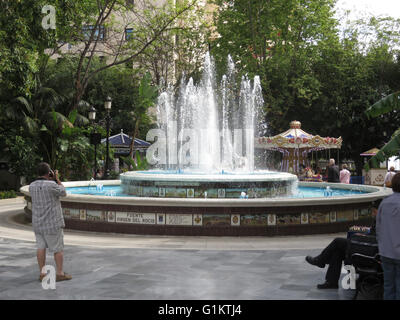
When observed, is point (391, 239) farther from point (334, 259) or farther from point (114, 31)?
point (114, 31)

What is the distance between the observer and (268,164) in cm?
4206

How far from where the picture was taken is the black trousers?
6633 mm

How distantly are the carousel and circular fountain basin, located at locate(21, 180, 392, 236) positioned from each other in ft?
53.2

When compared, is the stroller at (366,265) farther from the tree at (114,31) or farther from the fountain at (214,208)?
the tree at (114,31)

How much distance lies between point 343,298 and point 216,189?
745cm

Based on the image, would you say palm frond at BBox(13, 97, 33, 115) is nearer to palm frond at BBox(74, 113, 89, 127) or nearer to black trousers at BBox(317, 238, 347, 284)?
palm frond at BBox(74, 113, 89, 127)

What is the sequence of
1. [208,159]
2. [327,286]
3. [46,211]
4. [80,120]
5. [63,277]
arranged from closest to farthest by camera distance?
[327,286] → [46,211] → [63,277] → [208,159] → [80,120]

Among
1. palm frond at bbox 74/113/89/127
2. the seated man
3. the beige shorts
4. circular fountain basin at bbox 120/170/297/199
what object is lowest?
the seated man

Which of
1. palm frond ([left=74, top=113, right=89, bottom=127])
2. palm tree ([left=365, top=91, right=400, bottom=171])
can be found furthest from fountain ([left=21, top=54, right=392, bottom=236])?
palm frond ([left=74, top=113, right=89, bottom=127])

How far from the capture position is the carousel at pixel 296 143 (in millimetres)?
27875

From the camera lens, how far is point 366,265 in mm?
5965

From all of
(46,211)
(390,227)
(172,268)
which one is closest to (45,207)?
(46,211)

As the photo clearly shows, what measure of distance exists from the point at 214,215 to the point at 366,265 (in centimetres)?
547
